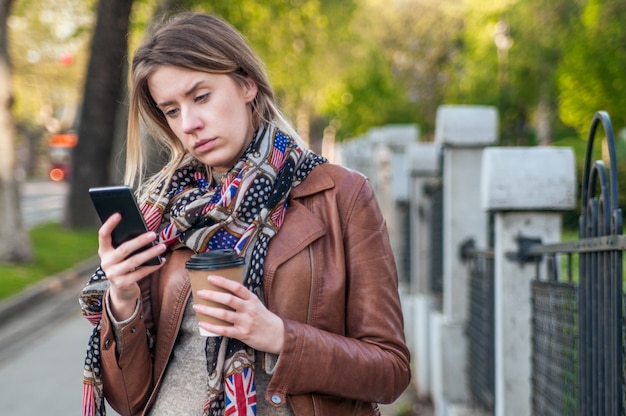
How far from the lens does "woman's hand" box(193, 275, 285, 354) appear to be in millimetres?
2039

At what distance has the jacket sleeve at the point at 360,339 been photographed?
2217 millimetres

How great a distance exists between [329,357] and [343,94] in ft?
86.6

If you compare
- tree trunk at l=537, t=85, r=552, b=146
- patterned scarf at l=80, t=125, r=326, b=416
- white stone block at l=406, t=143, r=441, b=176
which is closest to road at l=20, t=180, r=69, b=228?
white stone block at l=406, t=143, r=441, b=176

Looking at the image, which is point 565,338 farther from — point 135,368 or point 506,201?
point 135,368

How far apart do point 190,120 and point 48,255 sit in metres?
13.5

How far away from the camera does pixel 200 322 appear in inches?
82.4

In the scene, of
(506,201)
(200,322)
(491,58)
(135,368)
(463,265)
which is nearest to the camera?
(200,322)

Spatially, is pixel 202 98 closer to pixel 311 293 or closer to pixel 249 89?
pixel 249 89

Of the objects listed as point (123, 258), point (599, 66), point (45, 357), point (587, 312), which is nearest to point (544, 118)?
point (599, 66)

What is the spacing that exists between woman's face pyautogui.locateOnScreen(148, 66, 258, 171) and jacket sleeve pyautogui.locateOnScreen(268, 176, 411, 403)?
1.12ft

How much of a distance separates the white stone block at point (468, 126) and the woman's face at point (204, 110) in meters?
3.56

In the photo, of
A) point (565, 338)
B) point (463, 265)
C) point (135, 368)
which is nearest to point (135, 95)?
point (135, 368)

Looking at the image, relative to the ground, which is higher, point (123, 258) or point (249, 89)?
point (249, 89)

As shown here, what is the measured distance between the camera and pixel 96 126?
1886 cm
